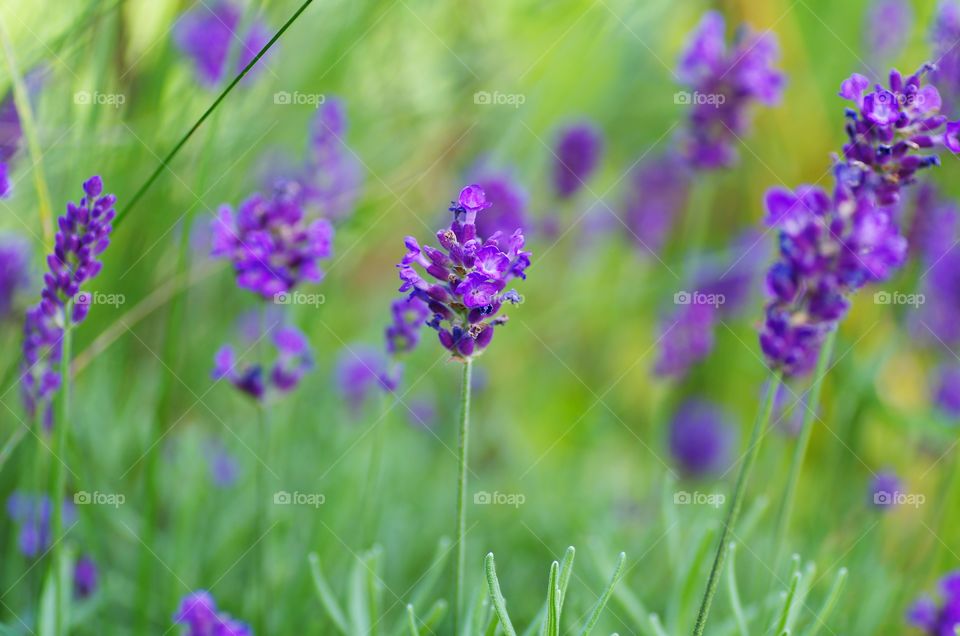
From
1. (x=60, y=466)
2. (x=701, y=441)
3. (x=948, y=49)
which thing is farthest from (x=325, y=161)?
(x=701, y=441)

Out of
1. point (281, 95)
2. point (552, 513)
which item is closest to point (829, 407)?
point (552, 513)

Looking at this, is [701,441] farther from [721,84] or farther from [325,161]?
[325,161]

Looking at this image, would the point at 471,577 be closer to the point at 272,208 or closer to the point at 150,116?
the point at 272,208

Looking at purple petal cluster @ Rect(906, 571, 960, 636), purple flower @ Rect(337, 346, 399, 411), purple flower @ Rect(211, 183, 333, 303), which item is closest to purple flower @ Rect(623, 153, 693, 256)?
purple flower @ Rect(337, 346, 399, 411)

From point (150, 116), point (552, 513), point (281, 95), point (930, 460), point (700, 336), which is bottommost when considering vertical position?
point (552, 513)

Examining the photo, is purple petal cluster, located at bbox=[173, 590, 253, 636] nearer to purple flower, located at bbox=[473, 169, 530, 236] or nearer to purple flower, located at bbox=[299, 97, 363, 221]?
purple flower, located at bbox=[299, 97, 363, 221]

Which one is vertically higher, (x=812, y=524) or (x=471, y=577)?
(x=812, y=524)

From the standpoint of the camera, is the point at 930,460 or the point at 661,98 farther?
the point at 661,98

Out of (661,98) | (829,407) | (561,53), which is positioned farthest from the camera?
(661,98)
